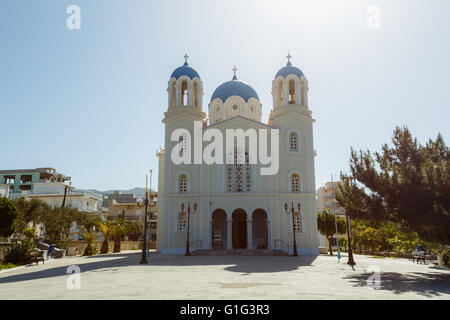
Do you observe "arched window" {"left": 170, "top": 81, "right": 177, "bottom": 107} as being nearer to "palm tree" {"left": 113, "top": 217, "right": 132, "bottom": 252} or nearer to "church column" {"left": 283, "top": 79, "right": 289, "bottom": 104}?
"church column" {"left": 283, "top": 79, "right": 289, "bottom": 104}

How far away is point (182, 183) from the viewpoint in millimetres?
31609

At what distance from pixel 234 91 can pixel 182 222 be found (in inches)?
563

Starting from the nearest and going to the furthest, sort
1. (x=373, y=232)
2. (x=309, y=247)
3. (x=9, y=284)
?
(x=9, y=284) < (x=309, y=247) < (x=373, y=232)

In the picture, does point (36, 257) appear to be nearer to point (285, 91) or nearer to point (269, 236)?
point (269, 236)

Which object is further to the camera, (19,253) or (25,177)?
(25,177)

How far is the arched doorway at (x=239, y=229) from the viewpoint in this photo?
31266 mm

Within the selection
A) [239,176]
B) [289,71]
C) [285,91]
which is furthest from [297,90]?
[239,176]

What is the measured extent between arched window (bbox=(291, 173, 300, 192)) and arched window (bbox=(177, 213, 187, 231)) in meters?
9.78

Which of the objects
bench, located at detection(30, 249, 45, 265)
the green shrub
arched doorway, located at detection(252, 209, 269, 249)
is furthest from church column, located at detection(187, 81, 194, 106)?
the green shrub

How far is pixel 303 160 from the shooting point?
3103 centimetres

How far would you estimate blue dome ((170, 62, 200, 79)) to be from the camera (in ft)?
109

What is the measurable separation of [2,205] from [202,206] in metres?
14.7
